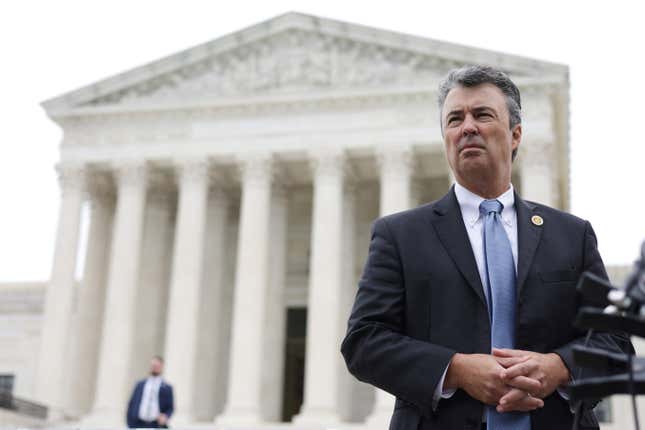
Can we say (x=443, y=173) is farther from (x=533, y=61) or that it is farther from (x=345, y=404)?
(x=345, y=404)

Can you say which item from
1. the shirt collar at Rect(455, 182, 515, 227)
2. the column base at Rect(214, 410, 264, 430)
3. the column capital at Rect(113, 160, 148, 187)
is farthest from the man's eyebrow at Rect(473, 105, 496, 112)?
the column capital at Rect(113, 160, 148, 187)

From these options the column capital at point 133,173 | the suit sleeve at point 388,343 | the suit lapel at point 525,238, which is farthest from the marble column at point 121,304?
the suit lapel at point 525,238

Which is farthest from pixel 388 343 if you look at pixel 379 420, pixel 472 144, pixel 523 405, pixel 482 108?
pixel 379 420

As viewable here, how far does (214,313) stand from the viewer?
147 feet

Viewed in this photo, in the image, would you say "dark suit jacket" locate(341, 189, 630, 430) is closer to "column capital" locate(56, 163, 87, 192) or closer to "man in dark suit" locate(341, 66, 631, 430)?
"man in dark suit" locate(341, 66, 631, 430)

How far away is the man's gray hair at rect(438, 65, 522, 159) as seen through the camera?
507 cm

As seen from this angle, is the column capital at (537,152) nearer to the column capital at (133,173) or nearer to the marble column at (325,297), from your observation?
the marble column at (325,297)

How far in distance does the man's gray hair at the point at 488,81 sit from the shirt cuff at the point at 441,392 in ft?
5.20

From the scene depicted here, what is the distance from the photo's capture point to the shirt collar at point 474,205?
5160 mm

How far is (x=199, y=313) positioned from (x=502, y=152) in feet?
128

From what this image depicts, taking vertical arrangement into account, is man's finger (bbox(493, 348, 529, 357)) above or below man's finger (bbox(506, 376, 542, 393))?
Answer: above

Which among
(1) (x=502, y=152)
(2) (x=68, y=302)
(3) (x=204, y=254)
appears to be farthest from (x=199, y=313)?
(1) (x=502, y=152)

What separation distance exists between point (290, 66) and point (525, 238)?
3937 cm

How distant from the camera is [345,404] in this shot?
42.6m
